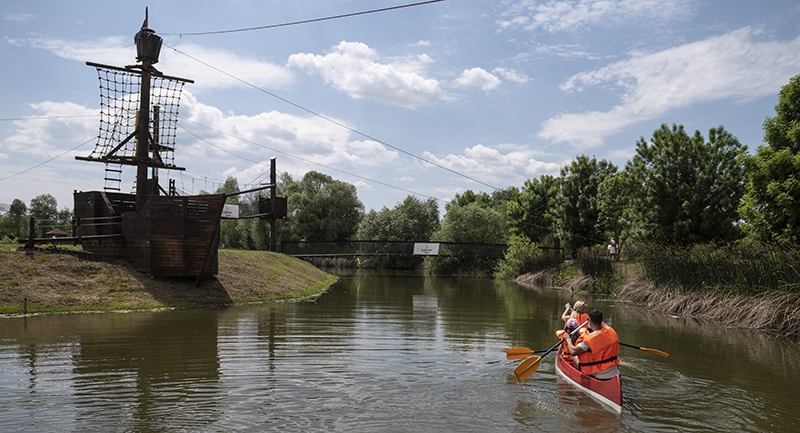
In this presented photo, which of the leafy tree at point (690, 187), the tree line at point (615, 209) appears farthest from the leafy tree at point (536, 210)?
the leafy tree at point (690, 187)

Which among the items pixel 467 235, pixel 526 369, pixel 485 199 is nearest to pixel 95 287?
pixel 526 369

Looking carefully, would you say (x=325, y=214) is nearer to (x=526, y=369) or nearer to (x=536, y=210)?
(x=536, y=210)

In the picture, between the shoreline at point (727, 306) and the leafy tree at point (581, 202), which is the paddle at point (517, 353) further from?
the leafy tree at point (581, 202)

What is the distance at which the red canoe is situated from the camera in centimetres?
878

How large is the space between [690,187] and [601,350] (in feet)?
84.4

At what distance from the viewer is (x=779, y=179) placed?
21.3 m

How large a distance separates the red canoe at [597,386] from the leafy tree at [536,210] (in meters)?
48.4

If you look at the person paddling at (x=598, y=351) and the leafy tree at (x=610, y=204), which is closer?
the person paddling at (x=598, y=351)

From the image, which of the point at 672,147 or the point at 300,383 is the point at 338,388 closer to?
the point at 300,383

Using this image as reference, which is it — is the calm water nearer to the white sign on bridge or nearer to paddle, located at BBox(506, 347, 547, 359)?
paddle, located at BBox(506, 347, 547, 359)

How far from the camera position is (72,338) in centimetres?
1409

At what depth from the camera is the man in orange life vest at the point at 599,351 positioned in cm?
961

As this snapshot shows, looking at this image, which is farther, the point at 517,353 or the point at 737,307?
the point at 737,307

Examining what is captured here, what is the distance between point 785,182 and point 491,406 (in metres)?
17.2
